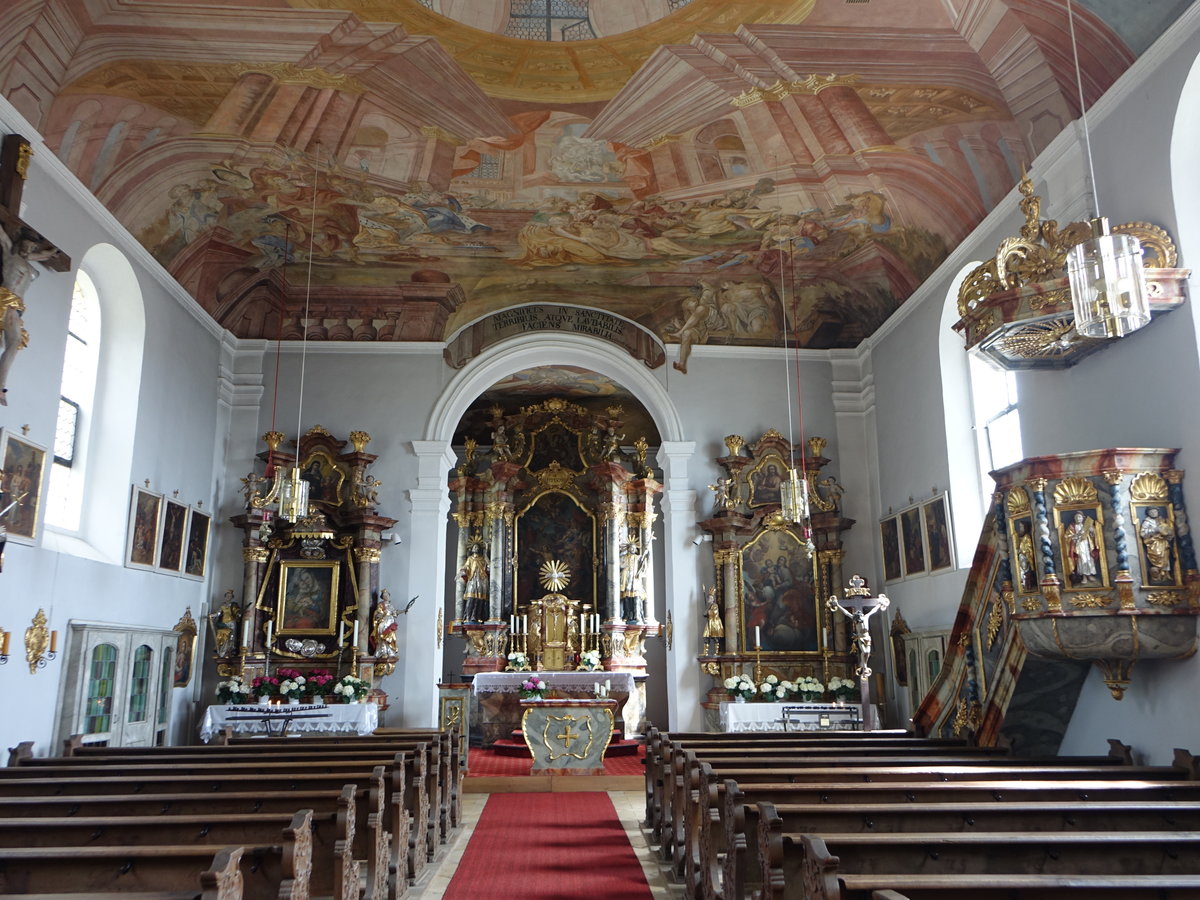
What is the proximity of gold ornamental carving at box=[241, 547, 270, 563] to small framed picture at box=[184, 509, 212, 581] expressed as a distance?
0.53 metres

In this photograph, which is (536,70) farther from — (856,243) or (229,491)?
(229,491)

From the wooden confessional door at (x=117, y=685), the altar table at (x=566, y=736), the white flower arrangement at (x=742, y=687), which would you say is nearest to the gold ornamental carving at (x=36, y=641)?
the wooden confessional door at (x=117, y=685)

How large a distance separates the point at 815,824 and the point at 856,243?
9713 millimetres

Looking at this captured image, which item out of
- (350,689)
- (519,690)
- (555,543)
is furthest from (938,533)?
(555,543)

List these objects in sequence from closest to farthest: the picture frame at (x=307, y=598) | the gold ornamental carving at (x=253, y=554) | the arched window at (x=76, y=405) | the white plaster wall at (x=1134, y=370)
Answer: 1. the white plaster wall at (x=1134, y=370)
2. the arched window at (x=76, y=405)
3. the gold ornamental carving at (x=253, y=554)
4. the picture frame at (x=307, y=598)

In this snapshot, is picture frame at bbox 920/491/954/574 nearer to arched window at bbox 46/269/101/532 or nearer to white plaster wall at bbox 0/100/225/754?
white plaster wall at bbox 0/100/225/754

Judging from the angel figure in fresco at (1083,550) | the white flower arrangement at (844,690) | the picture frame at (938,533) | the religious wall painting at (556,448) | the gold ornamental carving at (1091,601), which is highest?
the religious wall painting at (556,448)

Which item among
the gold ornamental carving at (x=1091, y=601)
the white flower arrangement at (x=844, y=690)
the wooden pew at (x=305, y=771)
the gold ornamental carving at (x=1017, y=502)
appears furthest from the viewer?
the white flower arrangement at (x=844, y=690)

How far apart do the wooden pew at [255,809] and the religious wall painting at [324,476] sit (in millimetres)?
8824

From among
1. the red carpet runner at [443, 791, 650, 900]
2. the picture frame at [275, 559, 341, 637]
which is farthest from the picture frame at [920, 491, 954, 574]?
the picture frame at [275, 559, 341, 637]

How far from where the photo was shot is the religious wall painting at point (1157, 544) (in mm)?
6977

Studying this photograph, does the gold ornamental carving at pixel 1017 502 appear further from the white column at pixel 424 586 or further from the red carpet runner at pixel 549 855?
the white column at pixel 424 586

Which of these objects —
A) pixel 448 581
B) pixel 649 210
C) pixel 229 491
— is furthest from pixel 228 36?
pixel 448 581

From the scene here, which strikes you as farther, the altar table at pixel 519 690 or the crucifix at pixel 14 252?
the altar table at pixel 519 690
